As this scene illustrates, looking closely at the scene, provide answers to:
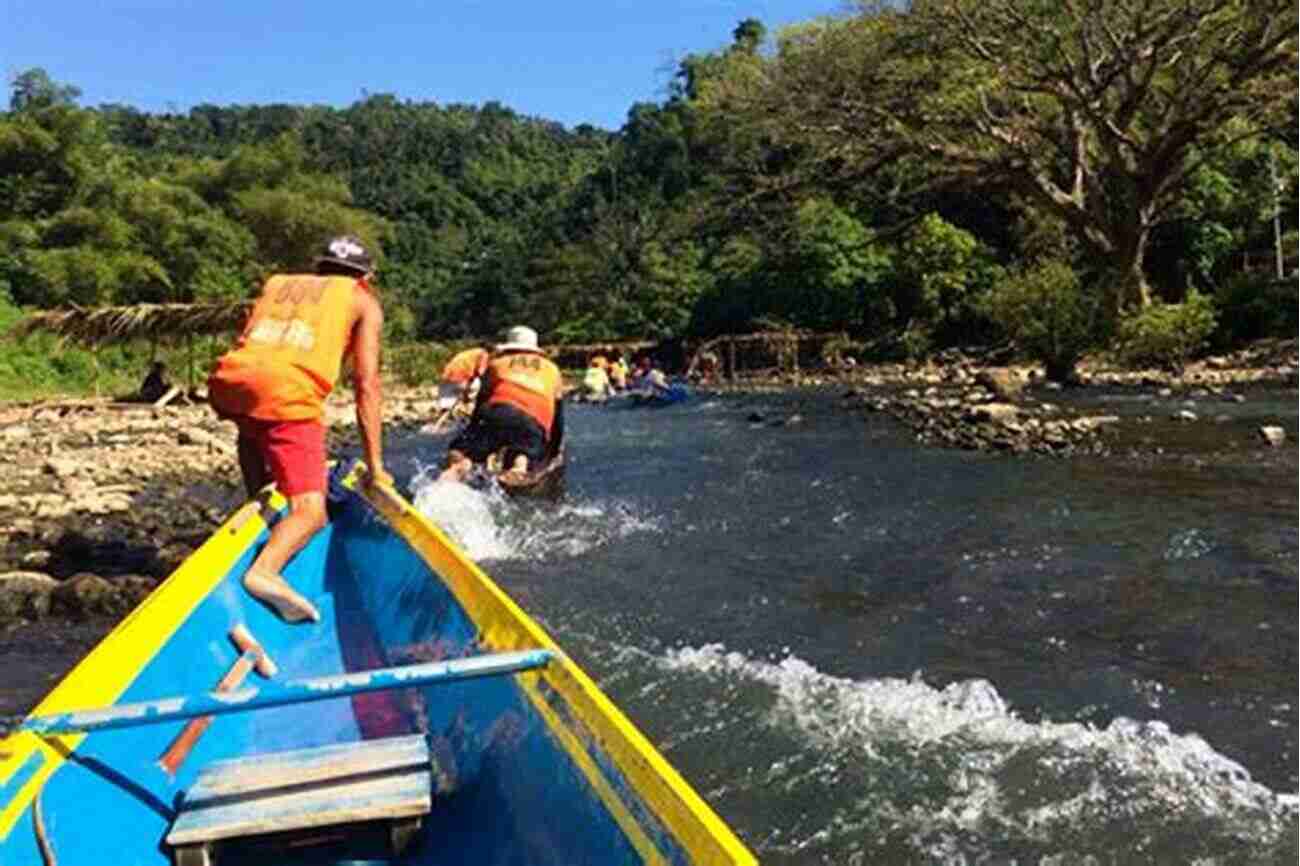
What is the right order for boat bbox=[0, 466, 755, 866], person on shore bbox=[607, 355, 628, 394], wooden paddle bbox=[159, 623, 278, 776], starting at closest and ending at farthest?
boat bbox=[0, 466, 755, 866], wooden paddle bbox=[159, 623, 278, 776], person on shore bbox=[607, 355, 628, 394]

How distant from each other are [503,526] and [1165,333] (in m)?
18.4

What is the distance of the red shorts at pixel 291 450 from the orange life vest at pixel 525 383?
5330 mm

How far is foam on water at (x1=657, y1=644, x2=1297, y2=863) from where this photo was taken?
4.12 meters

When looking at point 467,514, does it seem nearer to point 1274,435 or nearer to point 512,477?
point 512,477

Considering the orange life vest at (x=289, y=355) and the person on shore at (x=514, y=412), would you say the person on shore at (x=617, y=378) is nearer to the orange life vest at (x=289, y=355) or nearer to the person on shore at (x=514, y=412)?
the person on shore at (x=514, y=412)

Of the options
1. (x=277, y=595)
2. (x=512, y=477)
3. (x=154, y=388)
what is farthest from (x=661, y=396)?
(x=277, y=595)

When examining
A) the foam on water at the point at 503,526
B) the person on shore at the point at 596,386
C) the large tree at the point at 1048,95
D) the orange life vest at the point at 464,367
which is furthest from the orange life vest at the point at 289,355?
the person on shore at the point at 596,386

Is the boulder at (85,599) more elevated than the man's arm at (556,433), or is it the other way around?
the man's arm at (556,433)

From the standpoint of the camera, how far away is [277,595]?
4828mm

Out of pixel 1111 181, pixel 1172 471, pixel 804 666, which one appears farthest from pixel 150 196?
pixel 804 666

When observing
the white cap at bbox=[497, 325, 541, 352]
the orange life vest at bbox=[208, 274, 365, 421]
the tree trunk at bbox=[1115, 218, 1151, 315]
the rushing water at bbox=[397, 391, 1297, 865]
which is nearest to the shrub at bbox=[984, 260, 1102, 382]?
the tree trunk at bbox=[1115, 218, 1151, 315]

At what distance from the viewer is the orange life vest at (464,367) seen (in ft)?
45.1

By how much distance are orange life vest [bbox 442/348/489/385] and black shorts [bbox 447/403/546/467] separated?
2.93 meters

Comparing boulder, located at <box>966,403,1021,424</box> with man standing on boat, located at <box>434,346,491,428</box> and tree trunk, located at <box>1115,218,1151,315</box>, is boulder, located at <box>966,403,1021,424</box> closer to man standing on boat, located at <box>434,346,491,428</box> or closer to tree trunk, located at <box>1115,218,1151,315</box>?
man standing on boat, located at <box>434,346,491,428</box>
